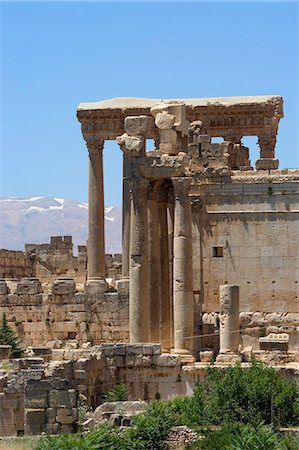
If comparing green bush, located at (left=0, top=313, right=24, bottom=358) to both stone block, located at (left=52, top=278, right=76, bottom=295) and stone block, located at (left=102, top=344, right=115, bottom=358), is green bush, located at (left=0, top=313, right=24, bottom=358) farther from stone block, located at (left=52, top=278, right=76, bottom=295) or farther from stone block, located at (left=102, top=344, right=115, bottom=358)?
stone block, located at (left=102, top=344, right=115, bottom=358)

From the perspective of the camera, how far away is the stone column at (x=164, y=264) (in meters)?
47.7

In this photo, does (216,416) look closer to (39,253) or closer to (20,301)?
(20,301)

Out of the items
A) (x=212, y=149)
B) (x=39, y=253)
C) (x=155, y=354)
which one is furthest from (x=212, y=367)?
(x=39, y=253)

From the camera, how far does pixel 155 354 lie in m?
43.8

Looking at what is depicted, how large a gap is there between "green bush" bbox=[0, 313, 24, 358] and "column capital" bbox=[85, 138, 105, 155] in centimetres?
691

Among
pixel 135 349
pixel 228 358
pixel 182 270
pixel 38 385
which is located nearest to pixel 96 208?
pixel 182 270

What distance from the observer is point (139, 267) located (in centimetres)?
4603

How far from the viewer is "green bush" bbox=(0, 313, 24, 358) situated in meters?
48.2

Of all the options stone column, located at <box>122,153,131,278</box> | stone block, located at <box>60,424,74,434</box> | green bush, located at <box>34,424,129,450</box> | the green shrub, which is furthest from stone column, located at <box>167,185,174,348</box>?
green bush, located at <box>34,424,129,450</box>

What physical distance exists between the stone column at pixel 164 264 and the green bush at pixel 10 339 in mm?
4286

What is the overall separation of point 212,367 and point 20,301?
1198 cm

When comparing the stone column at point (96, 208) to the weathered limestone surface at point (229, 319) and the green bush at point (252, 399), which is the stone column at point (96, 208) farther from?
the green bush at point (252, 399)

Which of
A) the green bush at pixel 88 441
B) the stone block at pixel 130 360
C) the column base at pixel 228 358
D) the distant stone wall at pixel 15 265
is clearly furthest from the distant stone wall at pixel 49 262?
the green bush at pixel 88 441

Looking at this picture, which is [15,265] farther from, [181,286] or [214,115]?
[181,286]
